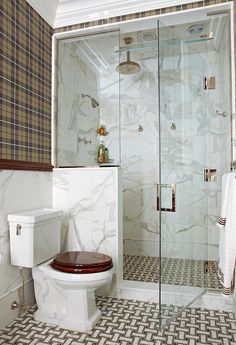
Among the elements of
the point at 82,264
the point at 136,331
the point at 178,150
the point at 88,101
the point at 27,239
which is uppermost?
the point at 88,101

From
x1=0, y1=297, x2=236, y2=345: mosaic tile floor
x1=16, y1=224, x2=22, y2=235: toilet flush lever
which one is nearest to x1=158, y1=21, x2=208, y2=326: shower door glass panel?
x1=0, y1=297, x2=236, y2=345: mosaic tile floor

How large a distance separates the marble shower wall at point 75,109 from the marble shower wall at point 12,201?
45 centimetres

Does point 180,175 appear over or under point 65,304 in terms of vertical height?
over

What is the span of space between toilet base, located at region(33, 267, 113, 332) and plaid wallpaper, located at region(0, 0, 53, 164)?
953mm

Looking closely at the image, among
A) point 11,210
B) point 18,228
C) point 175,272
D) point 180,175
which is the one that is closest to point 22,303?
point 18,228

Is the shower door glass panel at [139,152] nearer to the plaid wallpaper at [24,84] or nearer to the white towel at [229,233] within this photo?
the plaid wallpaper at [24,84]

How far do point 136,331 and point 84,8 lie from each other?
259cm

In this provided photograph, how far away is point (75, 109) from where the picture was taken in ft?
10.2

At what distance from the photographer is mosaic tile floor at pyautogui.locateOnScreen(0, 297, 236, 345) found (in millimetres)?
1712

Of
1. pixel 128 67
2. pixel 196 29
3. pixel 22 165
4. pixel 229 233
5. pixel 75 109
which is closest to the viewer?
pixel 229 233

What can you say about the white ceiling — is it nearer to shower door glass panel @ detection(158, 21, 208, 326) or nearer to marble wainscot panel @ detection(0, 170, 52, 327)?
shower door glass panel @ detection(158, 21, 208, 326)

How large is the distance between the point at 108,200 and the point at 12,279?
3.09 ft

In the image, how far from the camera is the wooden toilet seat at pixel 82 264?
1.79 m

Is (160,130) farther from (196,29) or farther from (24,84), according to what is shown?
(196,29)
